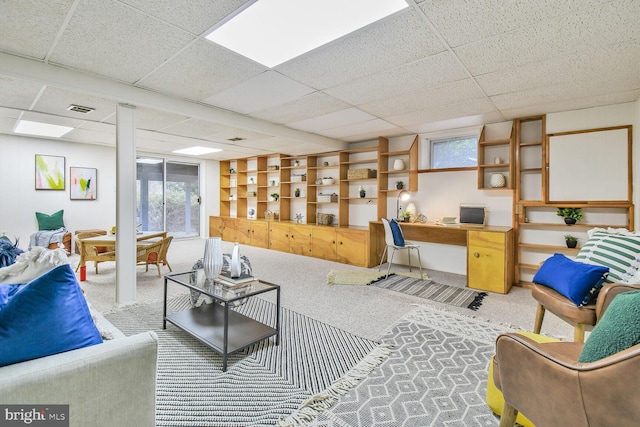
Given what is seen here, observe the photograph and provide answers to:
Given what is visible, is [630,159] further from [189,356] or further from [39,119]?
[39,119]

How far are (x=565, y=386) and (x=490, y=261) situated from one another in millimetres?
3165

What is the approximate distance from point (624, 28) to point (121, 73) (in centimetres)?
394

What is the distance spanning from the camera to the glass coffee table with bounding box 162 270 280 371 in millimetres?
2141

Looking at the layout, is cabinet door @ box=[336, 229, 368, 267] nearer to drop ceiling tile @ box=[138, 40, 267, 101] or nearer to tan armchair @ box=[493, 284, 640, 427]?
drop ceiling tile @ box=[138, 40, 267, 101]

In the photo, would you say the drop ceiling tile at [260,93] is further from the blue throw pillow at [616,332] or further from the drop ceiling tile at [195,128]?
the blue throw pillow at [616,332]

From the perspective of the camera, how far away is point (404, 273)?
4738 millimetres

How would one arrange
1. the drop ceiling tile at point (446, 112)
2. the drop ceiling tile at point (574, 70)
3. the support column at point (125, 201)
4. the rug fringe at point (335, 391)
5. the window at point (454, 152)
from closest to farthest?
the rug fringe at point (335, 391) → the drop ceiling tile at point (574, 70) → the support column at point (125, 201) → the drop ceiling tile at point (446, 112) → the window at point (454, 152)

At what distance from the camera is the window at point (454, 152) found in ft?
15.4

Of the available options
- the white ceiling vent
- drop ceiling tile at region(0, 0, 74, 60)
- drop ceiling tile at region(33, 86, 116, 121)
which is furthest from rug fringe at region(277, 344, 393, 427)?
the white ceiling vent

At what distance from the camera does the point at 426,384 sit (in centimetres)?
193

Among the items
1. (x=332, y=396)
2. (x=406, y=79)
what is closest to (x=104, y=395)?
(x=332, y=396)

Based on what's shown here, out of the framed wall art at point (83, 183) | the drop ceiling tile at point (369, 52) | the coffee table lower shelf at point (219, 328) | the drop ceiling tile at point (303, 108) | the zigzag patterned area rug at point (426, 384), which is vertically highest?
the drop ceiling tile at point (303, 108)

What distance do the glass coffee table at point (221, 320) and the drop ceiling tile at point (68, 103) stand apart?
2.26 metres

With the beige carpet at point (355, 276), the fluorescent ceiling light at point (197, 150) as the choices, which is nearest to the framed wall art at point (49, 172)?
the fluorescent ceiling light at point (197, 150)
